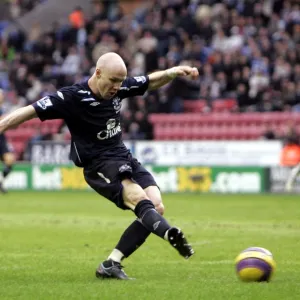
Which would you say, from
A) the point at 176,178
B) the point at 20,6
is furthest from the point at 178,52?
the point at 20,6

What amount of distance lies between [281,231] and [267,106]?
1393 cm

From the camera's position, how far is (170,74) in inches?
348

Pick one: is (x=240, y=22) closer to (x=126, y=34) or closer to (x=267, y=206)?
(x=126, y=34)

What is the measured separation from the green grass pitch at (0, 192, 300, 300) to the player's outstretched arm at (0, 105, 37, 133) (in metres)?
1.47

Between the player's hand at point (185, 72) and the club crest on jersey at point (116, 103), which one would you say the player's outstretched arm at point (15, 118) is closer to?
the club crest on jersey at point (116, 103)

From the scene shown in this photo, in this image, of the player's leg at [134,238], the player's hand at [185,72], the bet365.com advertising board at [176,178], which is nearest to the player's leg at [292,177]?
the bet365.com advertising board at [176,178]

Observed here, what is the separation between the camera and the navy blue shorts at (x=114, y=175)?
8328 millimetres

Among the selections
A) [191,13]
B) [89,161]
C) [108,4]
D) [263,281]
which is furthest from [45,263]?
[108,4]

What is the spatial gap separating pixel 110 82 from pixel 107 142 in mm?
651

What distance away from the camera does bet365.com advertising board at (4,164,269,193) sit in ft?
85.7

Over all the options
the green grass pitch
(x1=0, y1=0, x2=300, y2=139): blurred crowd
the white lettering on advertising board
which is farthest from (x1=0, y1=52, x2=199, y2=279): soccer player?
(x1=0, y1=0, x2=300, y2=139): blurred crowd

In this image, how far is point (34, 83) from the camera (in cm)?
3272

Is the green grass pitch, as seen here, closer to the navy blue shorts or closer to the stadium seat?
the navy blue shorts

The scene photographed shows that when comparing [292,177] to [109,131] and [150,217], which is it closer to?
[109,131]
